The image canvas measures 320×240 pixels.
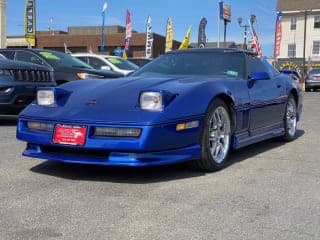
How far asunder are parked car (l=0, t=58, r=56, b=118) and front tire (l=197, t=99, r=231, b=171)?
14.0 feet

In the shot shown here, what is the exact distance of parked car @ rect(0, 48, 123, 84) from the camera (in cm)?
1027

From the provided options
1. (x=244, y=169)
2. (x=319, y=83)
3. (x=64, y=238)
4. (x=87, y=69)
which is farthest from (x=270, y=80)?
(x=319, y=83)

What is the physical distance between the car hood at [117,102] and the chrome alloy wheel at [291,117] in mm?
2492

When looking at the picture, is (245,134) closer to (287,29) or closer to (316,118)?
(316,118)

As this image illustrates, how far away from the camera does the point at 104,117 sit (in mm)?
4352

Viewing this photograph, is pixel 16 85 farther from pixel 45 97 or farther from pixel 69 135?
pixel 69 135

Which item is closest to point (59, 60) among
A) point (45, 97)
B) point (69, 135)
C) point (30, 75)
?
point (30, 75)

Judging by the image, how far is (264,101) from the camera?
20.0 feet

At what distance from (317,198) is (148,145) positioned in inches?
56.9

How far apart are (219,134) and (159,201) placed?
1529mm

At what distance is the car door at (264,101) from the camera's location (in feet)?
19.1

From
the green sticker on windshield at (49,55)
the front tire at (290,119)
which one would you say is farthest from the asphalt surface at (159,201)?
the green sticker on windshield at (49,55)

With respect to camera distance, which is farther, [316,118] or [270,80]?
[316,118]

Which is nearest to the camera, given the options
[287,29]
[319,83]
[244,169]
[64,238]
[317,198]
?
[64,238]
